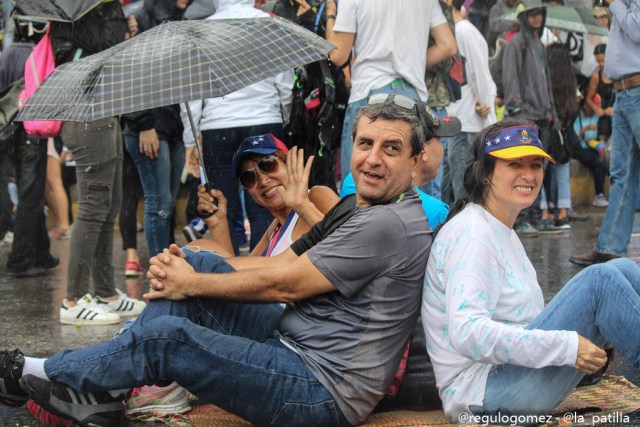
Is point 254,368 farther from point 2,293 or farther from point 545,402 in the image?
point 2,293

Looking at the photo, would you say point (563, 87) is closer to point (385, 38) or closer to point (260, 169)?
point (385, 38)

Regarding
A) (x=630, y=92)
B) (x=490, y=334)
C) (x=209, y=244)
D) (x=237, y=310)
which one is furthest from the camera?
(x=630, y=92)

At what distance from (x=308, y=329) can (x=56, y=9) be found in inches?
120

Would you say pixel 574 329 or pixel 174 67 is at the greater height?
pixel 174 67

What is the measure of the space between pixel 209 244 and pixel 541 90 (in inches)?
221

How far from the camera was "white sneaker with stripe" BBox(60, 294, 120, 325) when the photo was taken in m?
5.93

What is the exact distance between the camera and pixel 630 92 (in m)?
7.18

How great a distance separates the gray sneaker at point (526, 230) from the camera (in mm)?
9672

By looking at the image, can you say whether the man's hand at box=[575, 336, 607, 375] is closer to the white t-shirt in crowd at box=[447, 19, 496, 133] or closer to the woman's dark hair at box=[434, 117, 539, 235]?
the woman's dark hair at box=[434, 117, 539, 235]

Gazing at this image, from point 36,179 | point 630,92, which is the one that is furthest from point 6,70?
point 630,92

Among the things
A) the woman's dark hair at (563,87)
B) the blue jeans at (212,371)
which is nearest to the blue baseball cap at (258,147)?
the blue jeans at (212,371)

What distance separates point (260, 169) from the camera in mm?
4758

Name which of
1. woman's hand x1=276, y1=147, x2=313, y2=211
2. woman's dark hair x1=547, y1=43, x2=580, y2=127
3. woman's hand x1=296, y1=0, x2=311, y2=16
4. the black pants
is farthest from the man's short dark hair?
the black pants

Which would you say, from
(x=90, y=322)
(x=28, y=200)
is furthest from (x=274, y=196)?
(x=28, y=200)
